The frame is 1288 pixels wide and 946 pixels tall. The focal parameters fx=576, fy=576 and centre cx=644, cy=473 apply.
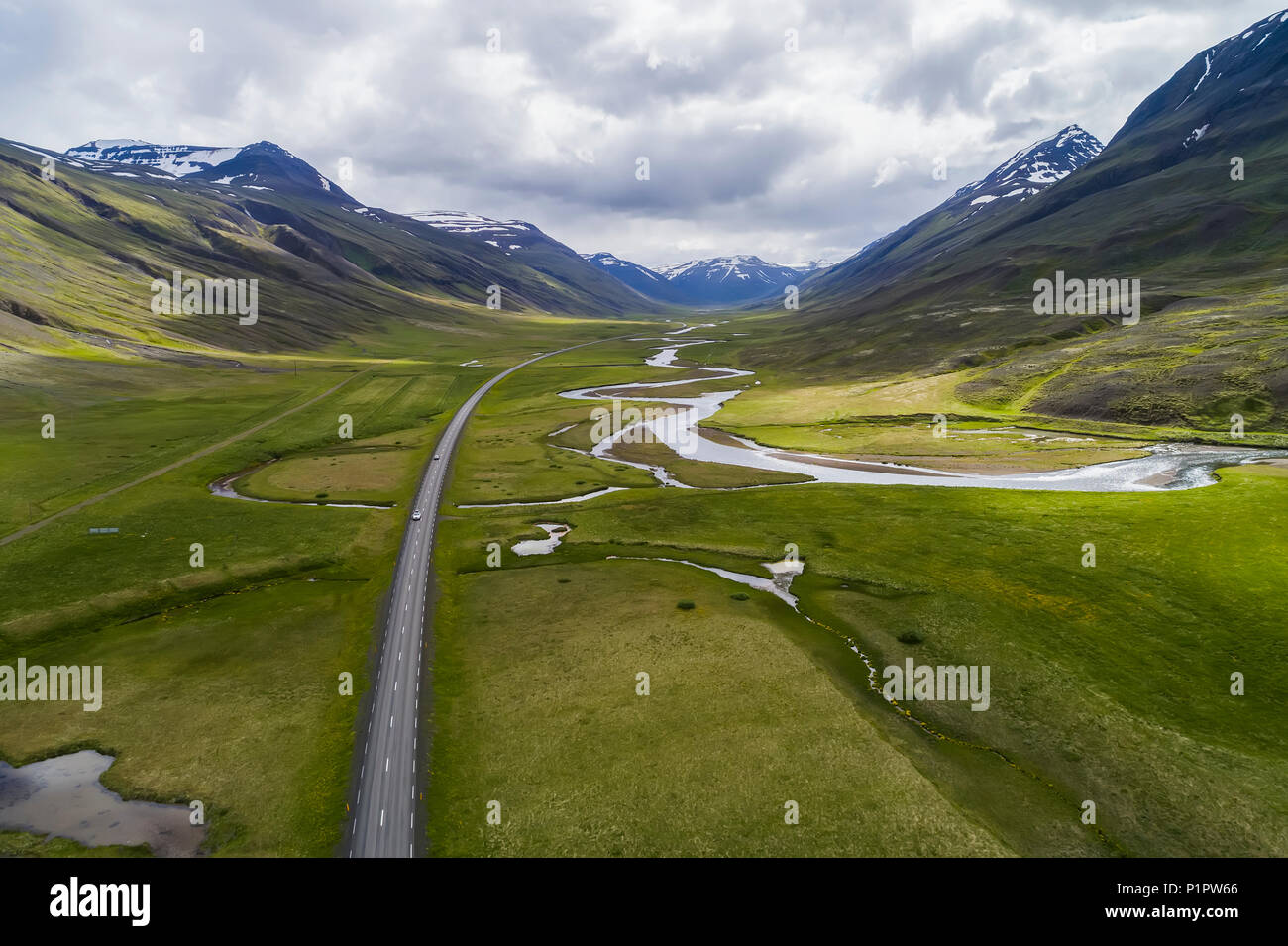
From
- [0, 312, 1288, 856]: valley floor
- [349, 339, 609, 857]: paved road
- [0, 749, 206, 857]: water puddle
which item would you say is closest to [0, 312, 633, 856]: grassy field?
[0, 312, 1288, 856]: valley floor

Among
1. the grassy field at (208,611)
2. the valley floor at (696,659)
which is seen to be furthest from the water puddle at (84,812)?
the valley floor at (696,659)

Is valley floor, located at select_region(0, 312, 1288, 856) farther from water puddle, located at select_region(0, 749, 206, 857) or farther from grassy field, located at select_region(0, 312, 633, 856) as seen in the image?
water puddle, located at select_region(0, 749, 206, 857)

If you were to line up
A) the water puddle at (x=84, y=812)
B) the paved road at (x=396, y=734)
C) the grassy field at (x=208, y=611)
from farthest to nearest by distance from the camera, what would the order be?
the grassy field at (x=208, y=611), the paved road at (x=396, y=734), the water puddle at (x=84, y=812)

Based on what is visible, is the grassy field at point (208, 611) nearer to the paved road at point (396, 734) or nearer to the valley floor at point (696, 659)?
the valley floor at point (696, 659)

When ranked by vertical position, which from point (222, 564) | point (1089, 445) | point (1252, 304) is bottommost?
point (222, 564)

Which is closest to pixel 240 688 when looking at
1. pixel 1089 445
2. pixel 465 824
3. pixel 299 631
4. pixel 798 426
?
pixel 299 631

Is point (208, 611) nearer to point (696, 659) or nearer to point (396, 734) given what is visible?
point (396, 734)

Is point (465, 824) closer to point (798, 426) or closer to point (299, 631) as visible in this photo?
point (299, 631)
